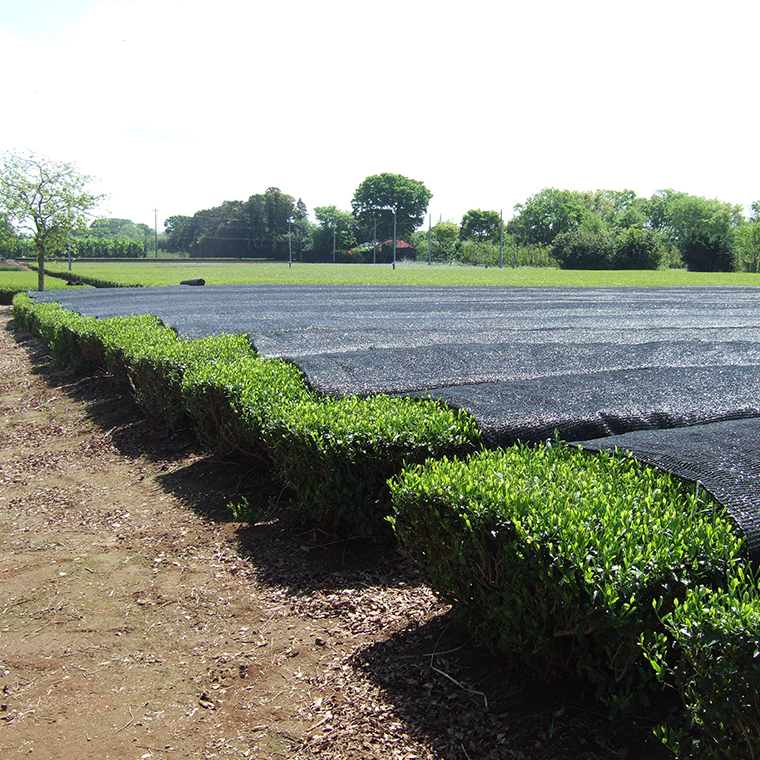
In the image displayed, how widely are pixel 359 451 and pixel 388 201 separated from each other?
111615mm

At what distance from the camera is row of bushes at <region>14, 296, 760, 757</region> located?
6.35 feet

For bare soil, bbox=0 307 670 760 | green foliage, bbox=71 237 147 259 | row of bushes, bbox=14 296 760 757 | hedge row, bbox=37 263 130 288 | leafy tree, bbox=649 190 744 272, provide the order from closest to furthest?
row of bushes, bbox=14 296 760 757 < bare soil, bbox=0 307 670 760 < hedge row, bbox=37 263 130 288 < leafy tree, bbox=649 190 744 272 < green foliage, bbox=71 237 147 259

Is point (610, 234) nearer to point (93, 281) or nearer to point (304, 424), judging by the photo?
point (93, 281)

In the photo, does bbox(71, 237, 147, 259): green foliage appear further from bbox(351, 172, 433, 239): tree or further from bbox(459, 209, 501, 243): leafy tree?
bbox(459, 209, 501, 243): leafy tree

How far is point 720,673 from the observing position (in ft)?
5.99

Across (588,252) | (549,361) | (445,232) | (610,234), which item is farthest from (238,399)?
(445,232)

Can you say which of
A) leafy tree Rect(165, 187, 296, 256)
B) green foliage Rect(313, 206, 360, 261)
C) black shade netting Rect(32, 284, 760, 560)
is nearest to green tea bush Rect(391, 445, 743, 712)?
black shade netting Rect(32, 284, 760, 560)

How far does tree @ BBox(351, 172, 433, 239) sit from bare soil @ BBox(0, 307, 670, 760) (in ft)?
351

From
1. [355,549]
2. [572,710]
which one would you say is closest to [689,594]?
[572,710]

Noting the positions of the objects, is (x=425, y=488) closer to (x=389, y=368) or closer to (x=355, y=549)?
(x=355, y=549)

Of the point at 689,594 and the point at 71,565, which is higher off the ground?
the point at 689,594

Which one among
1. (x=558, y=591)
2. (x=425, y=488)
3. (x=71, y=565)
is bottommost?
(x=71, y=565)

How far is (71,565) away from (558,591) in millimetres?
3114

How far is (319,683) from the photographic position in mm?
2820
